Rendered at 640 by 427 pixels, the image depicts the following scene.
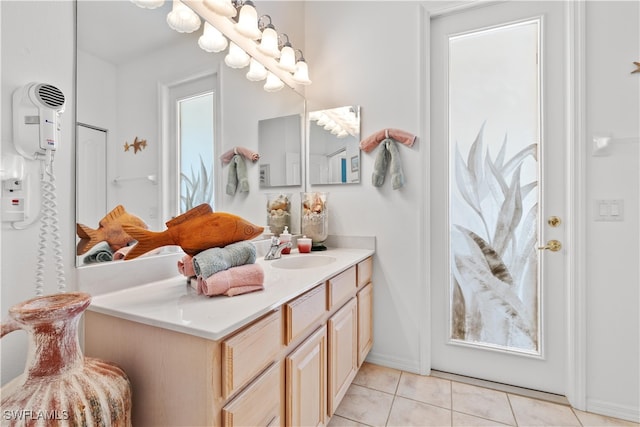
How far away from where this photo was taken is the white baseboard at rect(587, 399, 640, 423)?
1.47 meters

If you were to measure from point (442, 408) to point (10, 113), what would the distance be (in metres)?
2.11

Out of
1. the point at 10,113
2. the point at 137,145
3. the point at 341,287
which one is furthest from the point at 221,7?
the point at 341,287

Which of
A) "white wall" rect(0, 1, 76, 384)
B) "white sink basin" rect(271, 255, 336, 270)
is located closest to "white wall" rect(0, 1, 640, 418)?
"white wall" rect(0, 1, 76, 384)

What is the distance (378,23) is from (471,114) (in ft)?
2.89

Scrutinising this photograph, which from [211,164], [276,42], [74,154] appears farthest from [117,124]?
[276,42]

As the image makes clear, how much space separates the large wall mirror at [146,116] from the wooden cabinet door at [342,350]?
767 mm

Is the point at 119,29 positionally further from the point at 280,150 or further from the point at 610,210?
the point at 610,210

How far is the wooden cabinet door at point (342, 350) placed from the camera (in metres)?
1.32

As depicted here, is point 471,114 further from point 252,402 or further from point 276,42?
point 252,402

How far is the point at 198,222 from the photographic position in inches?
39.1

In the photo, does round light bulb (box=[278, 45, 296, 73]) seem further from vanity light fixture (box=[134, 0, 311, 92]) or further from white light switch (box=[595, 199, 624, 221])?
white light switch (box=[595, 199, 624, 221])

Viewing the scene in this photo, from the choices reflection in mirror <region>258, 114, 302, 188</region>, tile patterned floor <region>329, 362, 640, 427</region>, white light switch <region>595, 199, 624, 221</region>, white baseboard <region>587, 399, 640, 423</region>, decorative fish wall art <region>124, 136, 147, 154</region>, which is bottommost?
tile patterned floor <region>329, 362, 640, 427</region>

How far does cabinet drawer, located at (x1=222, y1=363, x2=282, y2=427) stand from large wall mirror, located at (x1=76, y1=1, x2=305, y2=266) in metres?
0.65

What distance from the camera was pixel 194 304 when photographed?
857 millimetres
